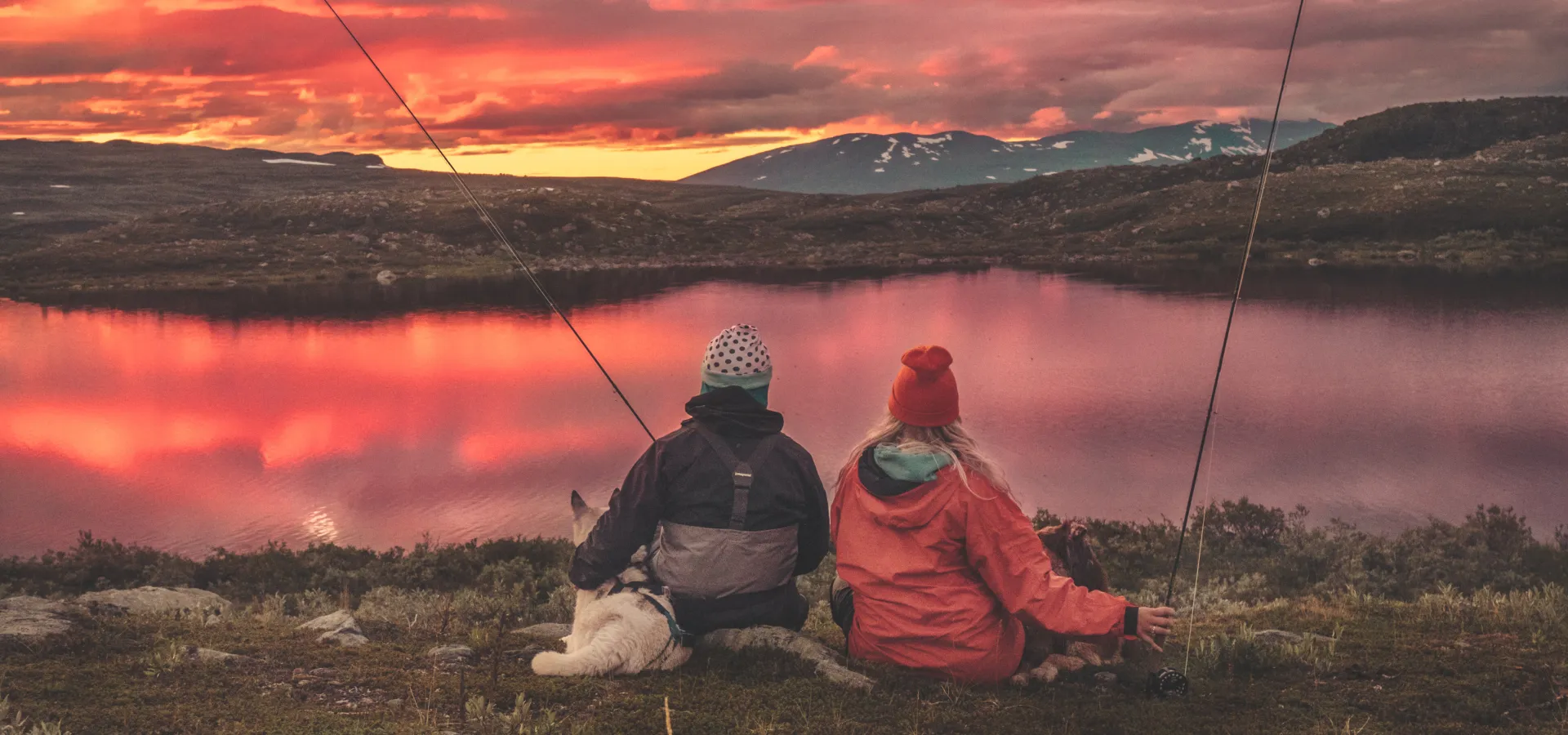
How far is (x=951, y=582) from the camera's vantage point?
465 cm

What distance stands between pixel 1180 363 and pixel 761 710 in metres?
30.8

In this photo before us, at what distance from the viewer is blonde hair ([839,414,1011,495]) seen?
446 cm

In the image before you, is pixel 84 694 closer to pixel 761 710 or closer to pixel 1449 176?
pixel 761 710

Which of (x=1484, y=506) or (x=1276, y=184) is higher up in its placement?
(x=1276, y=184)

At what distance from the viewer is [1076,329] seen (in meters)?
38.9

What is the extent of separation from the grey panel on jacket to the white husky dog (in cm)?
12

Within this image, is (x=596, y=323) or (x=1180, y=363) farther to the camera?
(x=596, y=323)

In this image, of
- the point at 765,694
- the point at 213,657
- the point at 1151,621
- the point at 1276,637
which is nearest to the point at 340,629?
the point at 213,657

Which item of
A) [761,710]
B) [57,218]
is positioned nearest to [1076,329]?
[761,710]

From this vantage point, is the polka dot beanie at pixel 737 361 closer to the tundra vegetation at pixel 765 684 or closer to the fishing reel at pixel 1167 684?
the tundra vegetation at pixel 765 684

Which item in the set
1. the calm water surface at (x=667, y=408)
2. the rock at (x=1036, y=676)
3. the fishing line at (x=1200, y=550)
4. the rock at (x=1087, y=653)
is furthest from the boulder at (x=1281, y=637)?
the calm water surface at (x=667, y=408)

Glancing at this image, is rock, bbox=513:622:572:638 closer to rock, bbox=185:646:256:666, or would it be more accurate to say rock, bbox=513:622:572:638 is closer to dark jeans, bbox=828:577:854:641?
rock, bbox=185:646:256:666

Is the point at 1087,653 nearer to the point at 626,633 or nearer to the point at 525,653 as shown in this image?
the point at 626,633

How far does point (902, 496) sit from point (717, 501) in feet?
3.12
